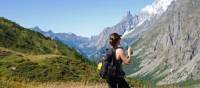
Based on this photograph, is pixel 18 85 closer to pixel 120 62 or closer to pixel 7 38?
pixel 120 62

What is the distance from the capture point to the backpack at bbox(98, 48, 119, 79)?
46.3ft

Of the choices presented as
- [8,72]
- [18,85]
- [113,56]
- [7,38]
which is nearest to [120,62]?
[113,56]

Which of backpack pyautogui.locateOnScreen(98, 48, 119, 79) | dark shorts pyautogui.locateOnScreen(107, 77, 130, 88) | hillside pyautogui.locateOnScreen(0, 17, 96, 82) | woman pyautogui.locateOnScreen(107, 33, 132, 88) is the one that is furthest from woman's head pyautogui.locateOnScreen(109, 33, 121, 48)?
hillside pyautogui.locateOnScreen(0, 17, 96, 82)

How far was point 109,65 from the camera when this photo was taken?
14305mm

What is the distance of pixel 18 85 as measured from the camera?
65.3 feet

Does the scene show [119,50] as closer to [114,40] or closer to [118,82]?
[114,40]

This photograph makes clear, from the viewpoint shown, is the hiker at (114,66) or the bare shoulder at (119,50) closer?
the bare shoulder at (119,50)

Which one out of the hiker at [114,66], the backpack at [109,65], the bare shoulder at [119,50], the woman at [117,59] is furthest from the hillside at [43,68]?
the bare shoulder at [119,50]

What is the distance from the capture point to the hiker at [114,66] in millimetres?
14016

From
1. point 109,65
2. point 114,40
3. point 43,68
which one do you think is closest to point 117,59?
point 109,65

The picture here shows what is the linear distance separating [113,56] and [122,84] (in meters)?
0.89

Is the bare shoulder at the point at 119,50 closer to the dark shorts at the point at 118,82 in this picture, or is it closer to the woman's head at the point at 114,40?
Answer: the woman's head at the point at 114,40

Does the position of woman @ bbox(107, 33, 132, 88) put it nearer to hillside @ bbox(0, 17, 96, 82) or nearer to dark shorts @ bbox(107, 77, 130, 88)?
dark shorts @ bbox(107, 77, 130, 88)

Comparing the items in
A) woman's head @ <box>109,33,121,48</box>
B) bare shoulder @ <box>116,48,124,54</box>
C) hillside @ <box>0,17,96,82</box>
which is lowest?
hillside @ <box>0,17,96,82</box>
